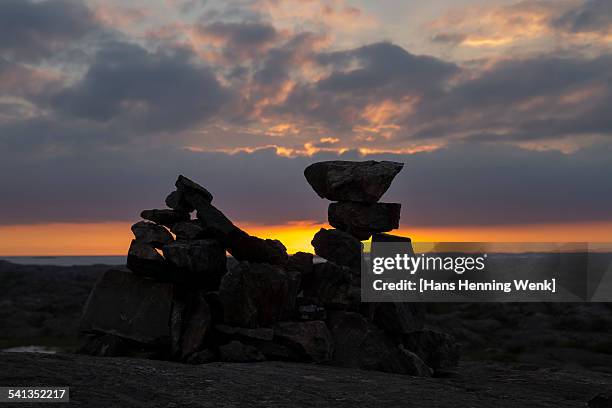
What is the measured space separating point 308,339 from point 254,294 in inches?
101

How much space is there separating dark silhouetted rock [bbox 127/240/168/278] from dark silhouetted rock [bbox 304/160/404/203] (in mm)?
8334

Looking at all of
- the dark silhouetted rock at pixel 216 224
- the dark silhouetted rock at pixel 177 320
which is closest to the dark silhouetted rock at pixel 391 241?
the dark silhouetted rock at pixel 216 224

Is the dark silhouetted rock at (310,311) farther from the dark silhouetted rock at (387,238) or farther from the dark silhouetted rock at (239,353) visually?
the dark silhouetted rock at (387,238)

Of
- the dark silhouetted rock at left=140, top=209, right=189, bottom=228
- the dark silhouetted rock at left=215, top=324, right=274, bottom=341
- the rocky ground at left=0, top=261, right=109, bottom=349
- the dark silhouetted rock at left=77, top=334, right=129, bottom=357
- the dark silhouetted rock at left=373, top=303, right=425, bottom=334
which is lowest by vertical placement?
the rocky ground at left=0, top=261, right=109, bottom=349

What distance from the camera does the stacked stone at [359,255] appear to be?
24109 mm

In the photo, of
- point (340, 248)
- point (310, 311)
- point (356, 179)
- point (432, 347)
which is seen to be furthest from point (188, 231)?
point (432, 347)

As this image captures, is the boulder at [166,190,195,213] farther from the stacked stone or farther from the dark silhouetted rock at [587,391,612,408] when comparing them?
the dark silhouetted rock at [587,391,612,408]

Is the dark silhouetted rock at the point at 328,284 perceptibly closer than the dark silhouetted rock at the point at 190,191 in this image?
No

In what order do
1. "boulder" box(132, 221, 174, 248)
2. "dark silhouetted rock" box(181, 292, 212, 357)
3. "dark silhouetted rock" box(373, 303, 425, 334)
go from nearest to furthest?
"dark silhouetted rock" box(181, 292, 212, 357) < "boulder" box(132, 221, 174, 248) < "dark silhouetted rock" box(373, 303, 425, 334)

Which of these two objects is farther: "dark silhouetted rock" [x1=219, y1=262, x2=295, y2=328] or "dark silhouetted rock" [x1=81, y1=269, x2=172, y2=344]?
"dark silhouetted rock" [x1=219, y1=262, x2=295, y2=328]

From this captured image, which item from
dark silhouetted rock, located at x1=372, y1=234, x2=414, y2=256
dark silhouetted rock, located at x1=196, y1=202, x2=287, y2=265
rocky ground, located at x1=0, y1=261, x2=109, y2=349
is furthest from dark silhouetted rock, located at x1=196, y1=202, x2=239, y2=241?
rocky ground, located at x1=0, y1=261, x2=109, y2=349

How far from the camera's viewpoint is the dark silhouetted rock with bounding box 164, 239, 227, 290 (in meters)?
21.7

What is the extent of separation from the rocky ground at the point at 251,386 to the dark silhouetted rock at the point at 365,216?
749 cm

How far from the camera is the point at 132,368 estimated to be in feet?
55.3
